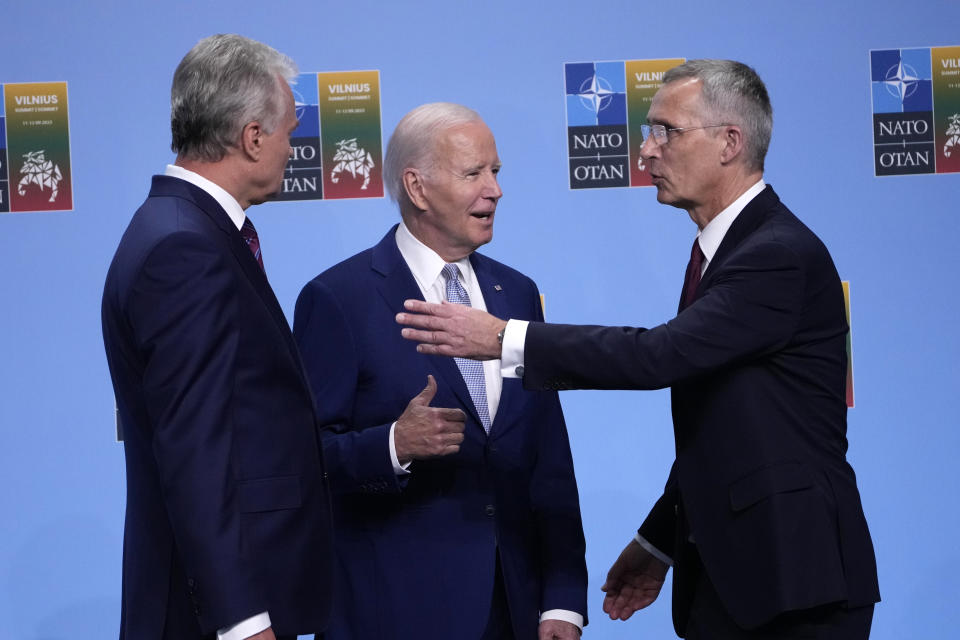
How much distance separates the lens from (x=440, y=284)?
7.03ft

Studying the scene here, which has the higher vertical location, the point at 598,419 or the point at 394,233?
the point at 394,233

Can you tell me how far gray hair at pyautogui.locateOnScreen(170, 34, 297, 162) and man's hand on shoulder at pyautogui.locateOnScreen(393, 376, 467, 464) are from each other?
0.53 m

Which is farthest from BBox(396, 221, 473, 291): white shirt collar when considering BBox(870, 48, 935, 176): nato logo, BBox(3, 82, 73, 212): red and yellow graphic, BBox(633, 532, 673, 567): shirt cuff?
BBox(870, 48, 935, 176): nato logo

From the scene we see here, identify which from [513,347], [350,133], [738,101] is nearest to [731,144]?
[738,101]

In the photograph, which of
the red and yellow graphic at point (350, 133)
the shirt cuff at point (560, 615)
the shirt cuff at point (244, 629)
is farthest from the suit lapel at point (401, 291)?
the red and yellow graphic at point (350, 133)

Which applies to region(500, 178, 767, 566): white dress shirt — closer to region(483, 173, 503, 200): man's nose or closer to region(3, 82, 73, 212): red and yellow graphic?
region(483, 173, 503, 200): man's nose

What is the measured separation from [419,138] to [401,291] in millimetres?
305

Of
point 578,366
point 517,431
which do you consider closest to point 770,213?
point 578,366

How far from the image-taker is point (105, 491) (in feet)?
10.1

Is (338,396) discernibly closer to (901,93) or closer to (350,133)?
(350,133)

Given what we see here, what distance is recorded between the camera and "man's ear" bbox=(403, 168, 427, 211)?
2127mm

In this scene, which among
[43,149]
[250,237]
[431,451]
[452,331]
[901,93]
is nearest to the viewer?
[250,237]

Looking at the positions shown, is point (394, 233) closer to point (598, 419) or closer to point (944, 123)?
point (598, 419)

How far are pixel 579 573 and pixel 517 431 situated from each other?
0.31 m
